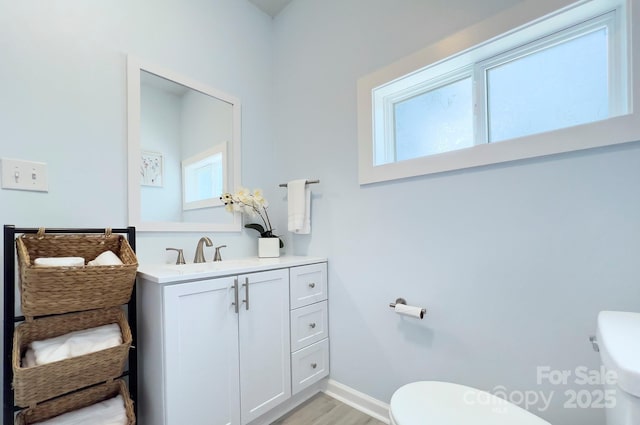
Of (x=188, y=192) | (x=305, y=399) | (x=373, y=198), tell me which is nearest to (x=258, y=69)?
(x=188, y=192)

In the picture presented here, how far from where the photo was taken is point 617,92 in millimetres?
1029

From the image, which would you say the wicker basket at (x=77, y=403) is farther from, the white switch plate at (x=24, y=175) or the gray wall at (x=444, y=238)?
the gray wall at (x=444, y=238)

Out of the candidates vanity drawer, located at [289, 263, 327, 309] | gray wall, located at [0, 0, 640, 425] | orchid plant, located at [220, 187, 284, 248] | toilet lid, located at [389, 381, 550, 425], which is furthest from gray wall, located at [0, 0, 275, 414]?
toilet lid, located at [389, 381, 550, 425]

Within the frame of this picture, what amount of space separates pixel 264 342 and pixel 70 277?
86 cm

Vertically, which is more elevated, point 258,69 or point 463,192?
point 258,69

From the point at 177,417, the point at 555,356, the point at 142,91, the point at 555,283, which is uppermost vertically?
Result: the point at 142,91

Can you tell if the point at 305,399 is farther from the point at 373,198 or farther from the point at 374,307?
the point at 373,198

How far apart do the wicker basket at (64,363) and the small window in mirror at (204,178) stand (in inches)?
27.6

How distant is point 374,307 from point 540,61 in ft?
4.71

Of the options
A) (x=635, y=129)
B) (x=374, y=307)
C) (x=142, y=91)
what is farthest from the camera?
(x=374, y=307)

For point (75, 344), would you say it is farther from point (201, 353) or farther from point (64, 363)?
point (201, 353)

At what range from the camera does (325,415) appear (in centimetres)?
156

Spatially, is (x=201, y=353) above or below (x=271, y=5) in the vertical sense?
below

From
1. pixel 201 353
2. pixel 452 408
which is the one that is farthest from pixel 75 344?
pixel 452 408
